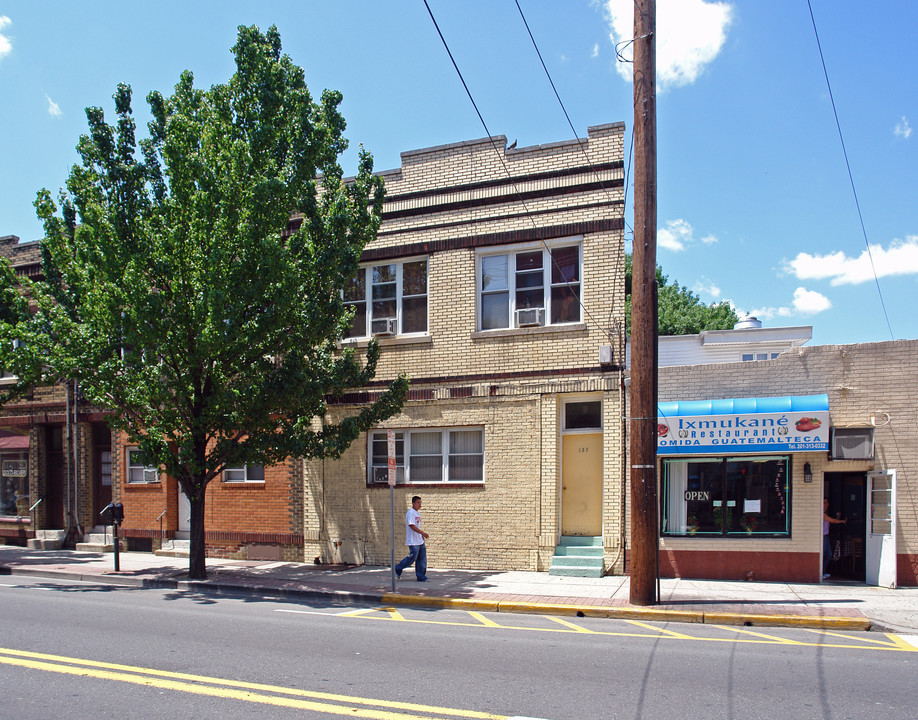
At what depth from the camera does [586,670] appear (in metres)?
7.21

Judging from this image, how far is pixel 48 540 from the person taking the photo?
1922 cm

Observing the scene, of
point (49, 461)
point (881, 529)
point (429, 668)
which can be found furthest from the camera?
point (49, 461)

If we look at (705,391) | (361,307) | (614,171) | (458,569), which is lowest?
(458,569)

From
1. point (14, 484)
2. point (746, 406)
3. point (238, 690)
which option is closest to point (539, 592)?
point (746, 406)

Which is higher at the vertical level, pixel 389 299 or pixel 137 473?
pixel 389 299

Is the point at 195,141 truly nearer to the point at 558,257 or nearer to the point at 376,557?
the point at 558,257

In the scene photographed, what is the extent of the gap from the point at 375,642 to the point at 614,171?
9.57 meters

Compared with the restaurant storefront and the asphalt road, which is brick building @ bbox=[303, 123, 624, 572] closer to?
the restaurant storefront

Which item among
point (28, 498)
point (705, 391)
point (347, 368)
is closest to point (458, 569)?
point (347, 368)

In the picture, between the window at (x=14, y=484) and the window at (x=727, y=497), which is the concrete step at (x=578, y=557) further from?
the window at (x=14, y=484)

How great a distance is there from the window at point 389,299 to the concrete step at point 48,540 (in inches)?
387

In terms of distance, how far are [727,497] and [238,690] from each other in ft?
30.9

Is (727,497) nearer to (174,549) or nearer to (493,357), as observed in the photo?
(493,357)

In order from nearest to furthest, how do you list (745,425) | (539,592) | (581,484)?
(539,592), (745,425), (581,484)
